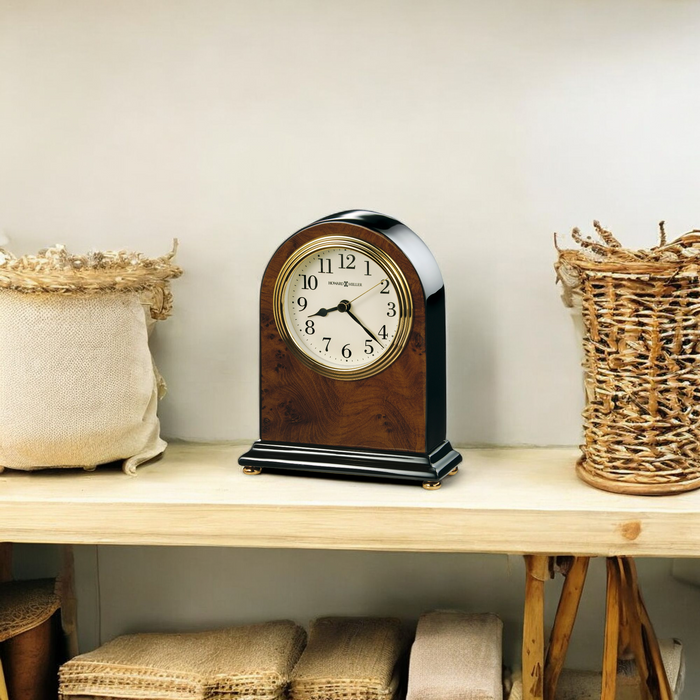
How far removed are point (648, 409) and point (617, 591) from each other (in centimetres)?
24

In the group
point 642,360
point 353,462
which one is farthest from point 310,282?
point 642,360

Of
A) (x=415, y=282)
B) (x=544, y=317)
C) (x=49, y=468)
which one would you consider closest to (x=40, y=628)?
(x=49, y=468)

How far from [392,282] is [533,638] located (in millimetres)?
491

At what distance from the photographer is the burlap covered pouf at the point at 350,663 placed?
3.65ft

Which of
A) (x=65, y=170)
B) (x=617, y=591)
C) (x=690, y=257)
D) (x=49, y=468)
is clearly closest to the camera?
(x=690, y=257)

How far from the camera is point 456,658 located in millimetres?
1115

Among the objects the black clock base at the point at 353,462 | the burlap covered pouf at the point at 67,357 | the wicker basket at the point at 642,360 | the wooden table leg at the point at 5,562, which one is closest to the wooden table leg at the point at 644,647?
the wicker basket at the point at 642,360

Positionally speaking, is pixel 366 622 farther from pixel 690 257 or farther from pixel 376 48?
pixel 376 48

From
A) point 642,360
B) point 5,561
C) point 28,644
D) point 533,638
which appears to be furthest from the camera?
point 5,561

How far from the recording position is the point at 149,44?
1263mm

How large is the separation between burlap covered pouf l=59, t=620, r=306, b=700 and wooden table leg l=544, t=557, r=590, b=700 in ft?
1.15

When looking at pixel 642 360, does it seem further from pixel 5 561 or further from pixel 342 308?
pixel 5 561

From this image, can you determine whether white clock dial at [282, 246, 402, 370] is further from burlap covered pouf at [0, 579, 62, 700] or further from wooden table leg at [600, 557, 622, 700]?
burlap covered pouf at [0, 579, 62, 700]

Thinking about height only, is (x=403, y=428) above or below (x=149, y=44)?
below
